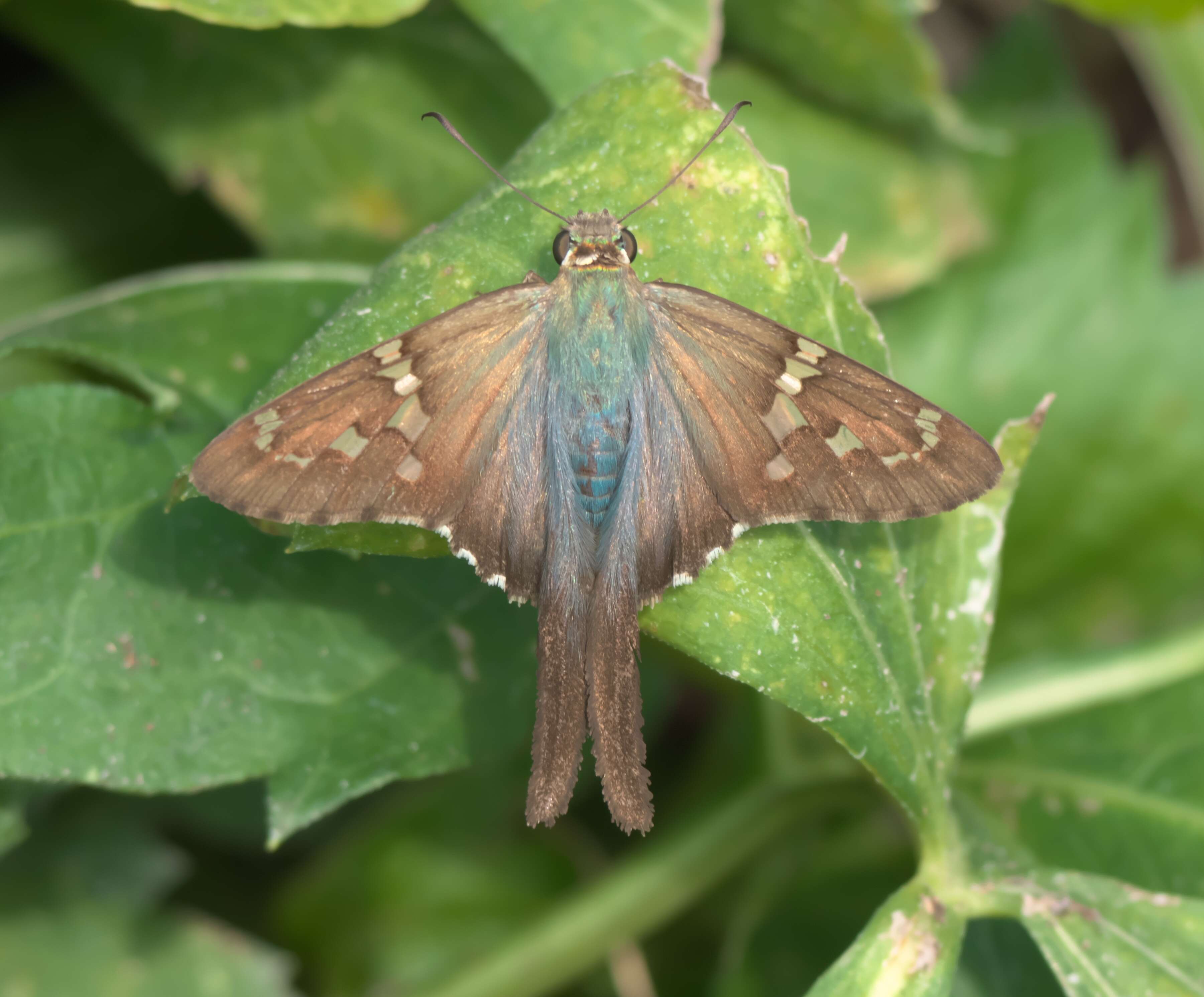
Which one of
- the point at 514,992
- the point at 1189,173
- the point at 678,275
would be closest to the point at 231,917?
the point at 514,992

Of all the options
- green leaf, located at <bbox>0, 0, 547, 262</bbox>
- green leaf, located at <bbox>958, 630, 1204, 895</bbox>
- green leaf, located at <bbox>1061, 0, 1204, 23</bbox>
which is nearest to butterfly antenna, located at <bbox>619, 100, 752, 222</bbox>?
green leaf, located at <bbox>0, 0, 547, 262</bbox>

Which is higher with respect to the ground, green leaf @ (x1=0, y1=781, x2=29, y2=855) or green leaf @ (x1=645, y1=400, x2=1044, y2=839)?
green leaf @ (x1=645, y1=400, x2=1044, y2=839)

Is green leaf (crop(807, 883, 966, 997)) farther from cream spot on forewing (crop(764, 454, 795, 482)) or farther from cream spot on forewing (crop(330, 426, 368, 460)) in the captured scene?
cream spot on forewing (crop(330, 426, 368, 460))

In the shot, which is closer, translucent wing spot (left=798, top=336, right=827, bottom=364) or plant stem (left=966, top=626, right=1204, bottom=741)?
translucent wing spot (left=798, top=336, right=827, bottom=364)

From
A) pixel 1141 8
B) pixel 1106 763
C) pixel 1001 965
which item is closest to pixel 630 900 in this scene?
pixel 1001 965

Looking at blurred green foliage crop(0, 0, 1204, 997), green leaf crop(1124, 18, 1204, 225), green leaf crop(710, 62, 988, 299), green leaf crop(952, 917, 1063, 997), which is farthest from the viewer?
green leaf crop(1124, 18, 1204, 225)

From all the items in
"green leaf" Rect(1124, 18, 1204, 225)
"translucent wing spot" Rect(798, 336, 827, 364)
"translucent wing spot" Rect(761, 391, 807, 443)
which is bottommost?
"translucent wing spot" Rect(761, 391, 807, 443)
